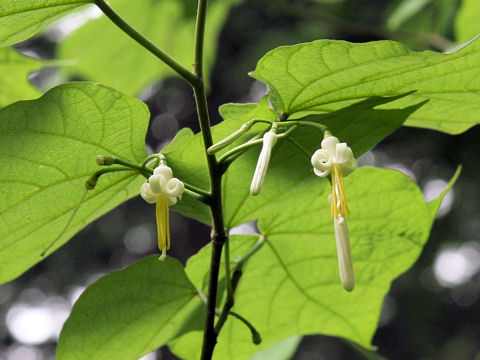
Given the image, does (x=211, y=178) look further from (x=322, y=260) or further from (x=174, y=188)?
(x=322, y=260)

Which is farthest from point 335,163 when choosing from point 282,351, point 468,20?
point 468,20

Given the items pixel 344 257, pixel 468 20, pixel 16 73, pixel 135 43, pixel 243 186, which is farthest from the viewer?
pixel 135 43

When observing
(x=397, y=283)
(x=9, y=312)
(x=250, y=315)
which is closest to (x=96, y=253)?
(x=9, y=312)

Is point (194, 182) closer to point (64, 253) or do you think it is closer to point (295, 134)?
point (295, 134)

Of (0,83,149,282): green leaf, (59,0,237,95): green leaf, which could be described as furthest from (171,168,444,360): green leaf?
(59,0,237,95): green leaf

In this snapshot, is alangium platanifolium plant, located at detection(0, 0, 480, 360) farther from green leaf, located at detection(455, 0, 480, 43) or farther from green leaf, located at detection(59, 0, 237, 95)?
green leaf, located at detection(59, 0, 237, 95)
